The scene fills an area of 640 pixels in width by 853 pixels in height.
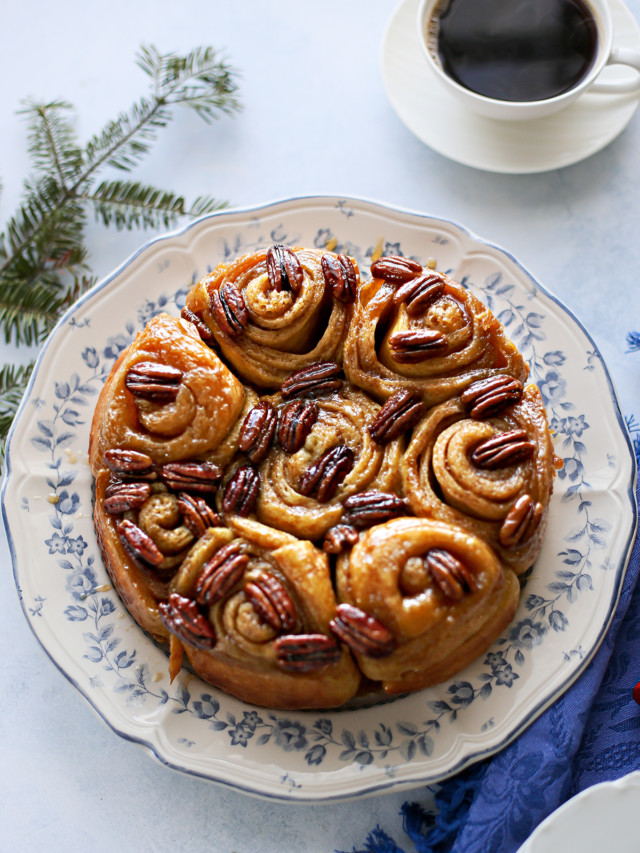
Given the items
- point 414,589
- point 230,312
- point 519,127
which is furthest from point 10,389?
point 519,127

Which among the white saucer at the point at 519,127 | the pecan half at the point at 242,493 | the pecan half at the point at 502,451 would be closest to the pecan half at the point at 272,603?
the pecan half at the point at 242,493

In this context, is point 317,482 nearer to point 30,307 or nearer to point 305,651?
point 305,651

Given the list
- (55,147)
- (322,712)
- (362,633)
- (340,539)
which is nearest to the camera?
(362,633)

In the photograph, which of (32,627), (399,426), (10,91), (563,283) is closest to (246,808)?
(32,627)

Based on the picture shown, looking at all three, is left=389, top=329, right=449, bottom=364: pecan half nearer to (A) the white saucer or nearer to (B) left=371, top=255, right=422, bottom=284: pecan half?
(B) left=371, top=255, right=422, bottom=284: pecan half

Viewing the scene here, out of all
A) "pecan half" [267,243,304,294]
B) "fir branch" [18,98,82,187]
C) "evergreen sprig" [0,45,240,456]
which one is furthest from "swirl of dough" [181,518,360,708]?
"fir branch" [18,98,82,187]

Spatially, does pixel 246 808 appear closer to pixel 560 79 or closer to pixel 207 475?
pixel 207 475

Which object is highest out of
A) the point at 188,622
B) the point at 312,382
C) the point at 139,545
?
the point at 312,382
